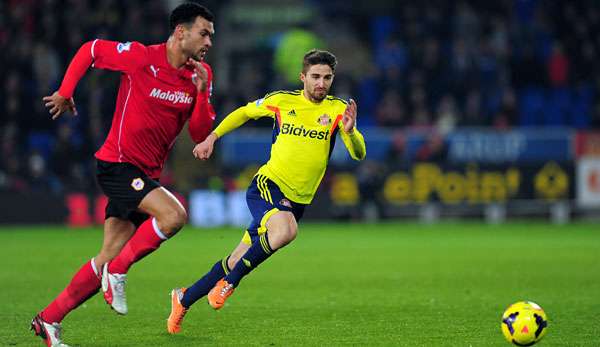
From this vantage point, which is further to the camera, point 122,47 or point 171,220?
point 122,47

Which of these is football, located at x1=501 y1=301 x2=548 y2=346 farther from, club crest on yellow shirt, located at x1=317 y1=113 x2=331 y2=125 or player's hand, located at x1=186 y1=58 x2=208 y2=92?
player's hand, located at x1=186 y1=58 x2=208 y2=92

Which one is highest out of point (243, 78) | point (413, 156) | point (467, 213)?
point (243, 78)

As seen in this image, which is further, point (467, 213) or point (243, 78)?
point (243, 78)

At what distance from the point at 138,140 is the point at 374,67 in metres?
17.7

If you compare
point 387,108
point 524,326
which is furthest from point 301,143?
point 387,108

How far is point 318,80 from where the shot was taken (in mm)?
7938

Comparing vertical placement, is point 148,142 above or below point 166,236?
above

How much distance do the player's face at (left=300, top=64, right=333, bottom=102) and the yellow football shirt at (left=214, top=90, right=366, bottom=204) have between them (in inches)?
5.3

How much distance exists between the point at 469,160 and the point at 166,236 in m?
15.0

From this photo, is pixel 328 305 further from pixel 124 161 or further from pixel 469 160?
pixel 469 160

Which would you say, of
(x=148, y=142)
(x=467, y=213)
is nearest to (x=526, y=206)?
(x=467, y=213)

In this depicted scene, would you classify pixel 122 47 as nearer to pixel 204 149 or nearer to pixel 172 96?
pixel 172 96

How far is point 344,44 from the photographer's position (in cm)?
2517

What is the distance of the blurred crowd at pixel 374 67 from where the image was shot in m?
20.0
